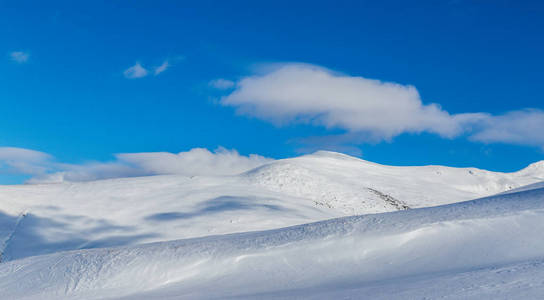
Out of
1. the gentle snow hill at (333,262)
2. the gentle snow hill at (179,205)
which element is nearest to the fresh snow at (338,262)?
→ the gentle snow hill at (333,262)

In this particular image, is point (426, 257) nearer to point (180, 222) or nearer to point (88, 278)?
point (88, 278)

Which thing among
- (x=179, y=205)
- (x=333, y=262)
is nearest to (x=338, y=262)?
(x=333, y=262)

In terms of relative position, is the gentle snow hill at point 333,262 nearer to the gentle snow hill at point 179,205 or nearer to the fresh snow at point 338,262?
the fresh snow at point 338,262

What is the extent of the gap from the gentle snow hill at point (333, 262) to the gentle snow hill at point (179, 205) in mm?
12617

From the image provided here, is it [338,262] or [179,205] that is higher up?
[179,205]

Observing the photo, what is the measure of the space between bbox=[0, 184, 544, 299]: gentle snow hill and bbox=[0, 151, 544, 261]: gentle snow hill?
41.4 ft

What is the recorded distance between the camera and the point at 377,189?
40219mm

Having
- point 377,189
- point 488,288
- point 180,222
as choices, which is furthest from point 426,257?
point 377,189

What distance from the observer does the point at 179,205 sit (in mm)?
28828

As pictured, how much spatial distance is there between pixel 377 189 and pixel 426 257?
31.8m

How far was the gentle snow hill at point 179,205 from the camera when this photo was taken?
80.9 feet

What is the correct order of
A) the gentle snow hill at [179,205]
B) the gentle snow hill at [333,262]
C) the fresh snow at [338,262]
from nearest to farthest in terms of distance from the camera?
1. the fresh snow at [338,262]
2. the gentle snow hill at [333,262]
3. the gentle snow hill at [179,205]

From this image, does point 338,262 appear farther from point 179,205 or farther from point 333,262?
point 179,205

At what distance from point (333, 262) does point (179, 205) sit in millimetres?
20208
